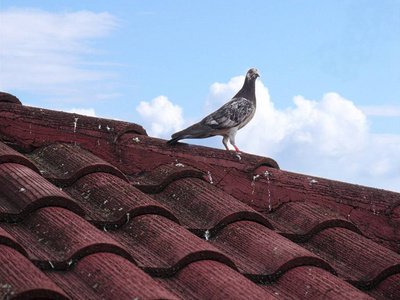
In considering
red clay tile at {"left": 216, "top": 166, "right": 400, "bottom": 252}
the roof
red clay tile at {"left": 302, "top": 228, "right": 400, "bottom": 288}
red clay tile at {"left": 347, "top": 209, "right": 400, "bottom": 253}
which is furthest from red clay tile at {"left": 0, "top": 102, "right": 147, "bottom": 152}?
red clay tile at {"left": 347, "top": 209, "right": 400, "bottom": 253}

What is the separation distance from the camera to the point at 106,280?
2342 mm

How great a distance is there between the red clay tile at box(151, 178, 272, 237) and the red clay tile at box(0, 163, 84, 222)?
0.66m

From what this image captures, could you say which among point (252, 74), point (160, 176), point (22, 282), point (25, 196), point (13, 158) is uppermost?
point (252, 74)

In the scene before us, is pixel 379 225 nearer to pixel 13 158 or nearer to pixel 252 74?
pixel 13 158

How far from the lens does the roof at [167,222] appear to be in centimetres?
245

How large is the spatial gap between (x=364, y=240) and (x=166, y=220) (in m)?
1.26

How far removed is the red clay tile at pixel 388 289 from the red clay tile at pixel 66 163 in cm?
139

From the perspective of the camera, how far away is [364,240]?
367 cm

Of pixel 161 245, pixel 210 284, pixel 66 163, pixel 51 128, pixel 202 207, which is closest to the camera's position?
pixel 210 284

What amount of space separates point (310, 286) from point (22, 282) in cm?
129

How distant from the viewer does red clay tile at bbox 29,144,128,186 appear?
3447mm

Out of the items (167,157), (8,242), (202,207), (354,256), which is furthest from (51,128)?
(354,256)

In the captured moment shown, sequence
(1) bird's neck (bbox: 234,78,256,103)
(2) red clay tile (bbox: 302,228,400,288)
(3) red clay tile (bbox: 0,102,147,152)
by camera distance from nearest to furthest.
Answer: (2) red clay tile (bbox: 302,228,400,288) → (3) red clay tile (bbox: 0,102,147,152) → (1) bird's neck (bbox: 234,78,256,103)

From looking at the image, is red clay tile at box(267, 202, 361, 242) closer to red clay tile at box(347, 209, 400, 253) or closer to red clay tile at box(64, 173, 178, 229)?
red clay tile at box(347, 209, 400, 253)
